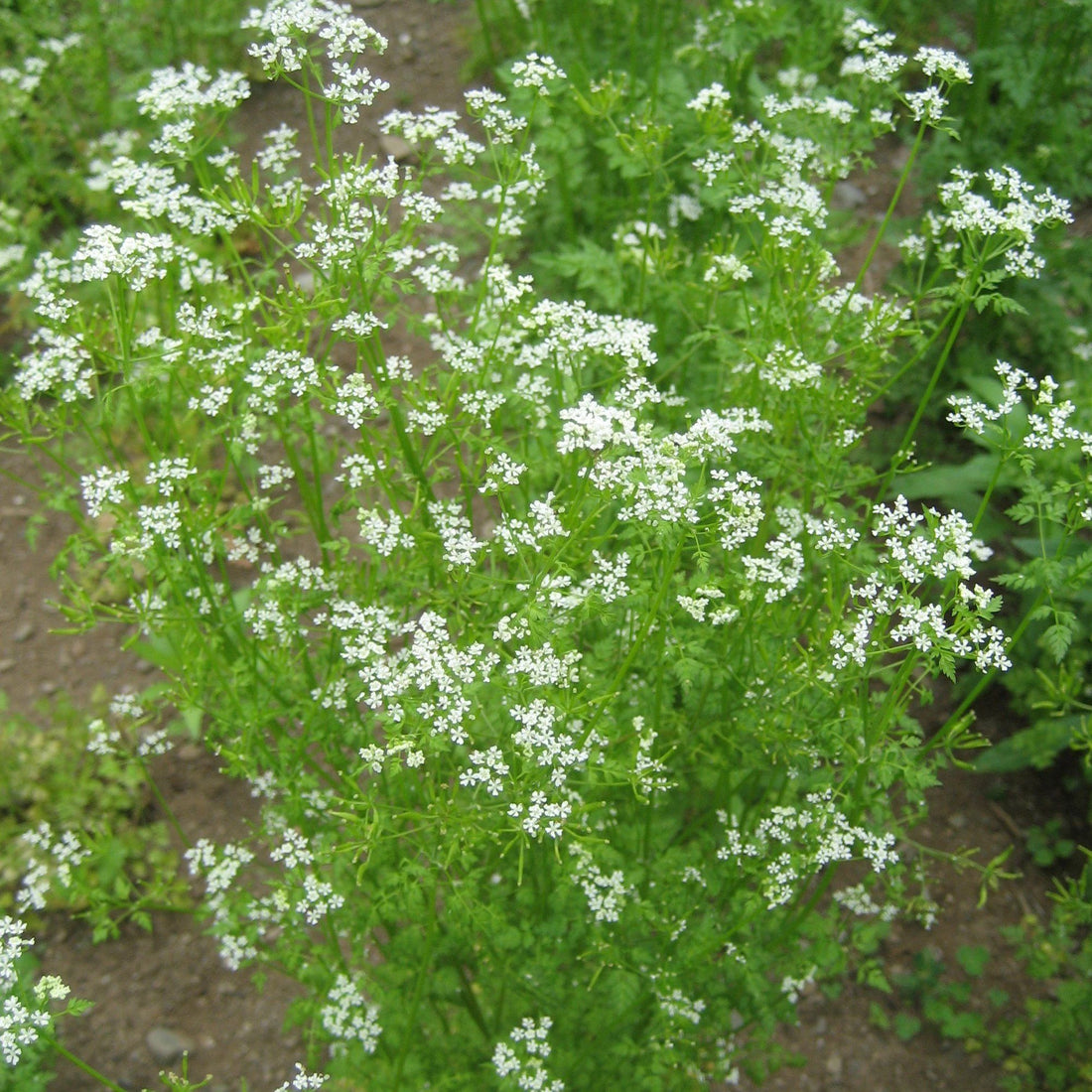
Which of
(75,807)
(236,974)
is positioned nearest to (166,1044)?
(236,974)

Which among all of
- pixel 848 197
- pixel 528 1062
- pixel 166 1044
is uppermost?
pixel 848 197

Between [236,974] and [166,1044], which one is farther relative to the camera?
[236,974]

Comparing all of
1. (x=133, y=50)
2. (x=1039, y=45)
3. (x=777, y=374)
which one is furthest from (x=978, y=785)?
(x=133, y=50)

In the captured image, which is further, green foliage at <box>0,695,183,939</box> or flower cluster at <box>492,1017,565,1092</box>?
green foliage at <box>0,695,183,939</box>

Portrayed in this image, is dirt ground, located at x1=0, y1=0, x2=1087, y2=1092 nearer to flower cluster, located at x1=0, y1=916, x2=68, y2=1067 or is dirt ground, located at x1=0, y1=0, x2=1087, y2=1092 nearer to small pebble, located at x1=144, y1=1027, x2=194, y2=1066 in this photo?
small pebble, located at x1=144, y1=1027, x2=194, y2=1066

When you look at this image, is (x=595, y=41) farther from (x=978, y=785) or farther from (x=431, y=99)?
(x=978, y=785)

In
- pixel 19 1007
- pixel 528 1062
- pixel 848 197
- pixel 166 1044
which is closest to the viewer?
pixel 19 1007

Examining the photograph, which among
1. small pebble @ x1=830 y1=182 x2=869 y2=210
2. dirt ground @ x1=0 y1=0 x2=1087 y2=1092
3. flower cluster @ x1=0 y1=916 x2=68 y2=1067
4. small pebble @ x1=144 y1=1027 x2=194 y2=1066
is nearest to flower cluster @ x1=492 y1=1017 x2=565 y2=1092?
flower cluster @ x1=0 y1=916 x2=68 y2=1067

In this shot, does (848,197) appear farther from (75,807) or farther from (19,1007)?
(19,1007)
